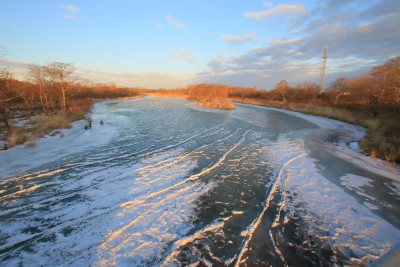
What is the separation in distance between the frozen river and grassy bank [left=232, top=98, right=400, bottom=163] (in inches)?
47.7

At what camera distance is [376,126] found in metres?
15.4

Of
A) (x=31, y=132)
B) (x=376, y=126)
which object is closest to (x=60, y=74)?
(x=31, y=132)

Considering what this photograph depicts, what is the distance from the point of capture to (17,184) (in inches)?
235

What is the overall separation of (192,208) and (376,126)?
1653cm

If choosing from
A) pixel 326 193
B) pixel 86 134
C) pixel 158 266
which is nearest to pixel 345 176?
pixel 326 193

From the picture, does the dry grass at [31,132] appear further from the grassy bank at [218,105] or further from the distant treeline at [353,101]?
the grassy bank at [218,105]

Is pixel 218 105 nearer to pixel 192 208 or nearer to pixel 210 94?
pixel 210 94

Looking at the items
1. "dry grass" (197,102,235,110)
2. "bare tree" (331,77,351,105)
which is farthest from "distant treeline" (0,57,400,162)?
"dry grass" (197,102,235,110)

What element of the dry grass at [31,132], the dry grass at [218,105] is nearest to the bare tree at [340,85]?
the dry grass at [218,105]

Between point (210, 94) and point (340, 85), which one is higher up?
point (340, 85)

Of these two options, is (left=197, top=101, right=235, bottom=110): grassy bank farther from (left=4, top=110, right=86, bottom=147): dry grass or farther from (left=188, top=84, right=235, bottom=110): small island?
(left=4, top=110, right=86, bottom=147): dry grass

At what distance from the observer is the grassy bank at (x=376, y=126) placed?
968 cm

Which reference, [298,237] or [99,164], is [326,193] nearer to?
[298,237]

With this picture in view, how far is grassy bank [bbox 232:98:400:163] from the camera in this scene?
9677mm
